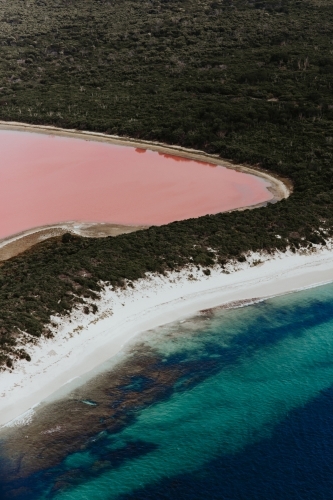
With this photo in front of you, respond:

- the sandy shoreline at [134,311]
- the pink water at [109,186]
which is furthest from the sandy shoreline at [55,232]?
the sandy shoreline at [134,311]

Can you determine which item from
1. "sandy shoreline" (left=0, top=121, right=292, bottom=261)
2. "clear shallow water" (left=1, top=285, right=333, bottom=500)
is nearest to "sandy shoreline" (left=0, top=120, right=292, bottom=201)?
"sandy shoreline" (left=0, top=121, right=292, bottom=261)

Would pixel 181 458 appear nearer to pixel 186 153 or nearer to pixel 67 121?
pixel 186 153

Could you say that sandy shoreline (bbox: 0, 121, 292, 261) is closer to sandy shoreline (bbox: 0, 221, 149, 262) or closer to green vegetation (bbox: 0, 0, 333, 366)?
sandy shoreline (bbox: 0, 221, 149, 262)

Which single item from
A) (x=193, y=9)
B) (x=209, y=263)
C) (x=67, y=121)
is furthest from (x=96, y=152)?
(x=193, y=9)

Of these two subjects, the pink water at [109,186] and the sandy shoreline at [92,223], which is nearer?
the sandy shoreline at [92,223]

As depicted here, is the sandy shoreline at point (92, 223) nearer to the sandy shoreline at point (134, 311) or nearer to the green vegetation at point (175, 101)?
the green vegetation at point (175, 101)

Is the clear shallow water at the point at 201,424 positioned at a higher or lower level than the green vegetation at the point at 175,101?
lower
